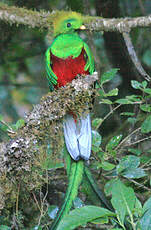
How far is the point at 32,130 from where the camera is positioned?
214cm

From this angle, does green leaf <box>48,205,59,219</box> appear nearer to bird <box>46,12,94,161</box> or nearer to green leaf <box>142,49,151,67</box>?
bird <box>46,12,94,161</box>

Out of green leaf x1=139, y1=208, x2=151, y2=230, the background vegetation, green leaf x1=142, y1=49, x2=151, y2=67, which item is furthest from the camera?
green leaf x1=142, y1=49, x2=151, y2=67

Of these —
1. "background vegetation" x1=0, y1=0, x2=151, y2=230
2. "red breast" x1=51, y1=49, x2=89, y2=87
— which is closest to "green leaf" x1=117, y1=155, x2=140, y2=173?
"background vegetation" x1=0, y1=0, x2=151, y2=230

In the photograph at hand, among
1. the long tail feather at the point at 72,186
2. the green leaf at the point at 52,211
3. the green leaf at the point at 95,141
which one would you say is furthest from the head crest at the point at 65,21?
the green leaf at the point at 52,211

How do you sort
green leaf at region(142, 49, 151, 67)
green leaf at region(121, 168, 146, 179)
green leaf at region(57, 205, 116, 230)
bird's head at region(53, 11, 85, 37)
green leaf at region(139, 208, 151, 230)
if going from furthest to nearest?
green leaf at region(142, 49, 151, 67) → bird's head at region(53, 11, 85, 37) → green leaf at region(121, 168, 146, 179) → green leaf at region(139, 208, 151, 230) → green leaf at region(57, 205, 116, 230)

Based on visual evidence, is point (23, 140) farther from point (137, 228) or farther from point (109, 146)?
point (137, 228)

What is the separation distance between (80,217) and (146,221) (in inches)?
12.6

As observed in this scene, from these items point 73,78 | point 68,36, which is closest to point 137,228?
point 73,78

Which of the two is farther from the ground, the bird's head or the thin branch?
the bird's head

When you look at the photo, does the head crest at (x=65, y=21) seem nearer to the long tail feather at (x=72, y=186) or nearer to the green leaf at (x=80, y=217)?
the long tail feather at (x=72, y=186)

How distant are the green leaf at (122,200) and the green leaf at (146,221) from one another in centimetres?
7

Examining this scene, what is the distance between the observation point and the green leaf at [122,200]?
1.66 m

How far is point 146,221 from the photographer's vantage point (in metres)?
1.66

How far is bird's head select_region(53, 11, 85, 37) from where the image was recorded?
2688mm
